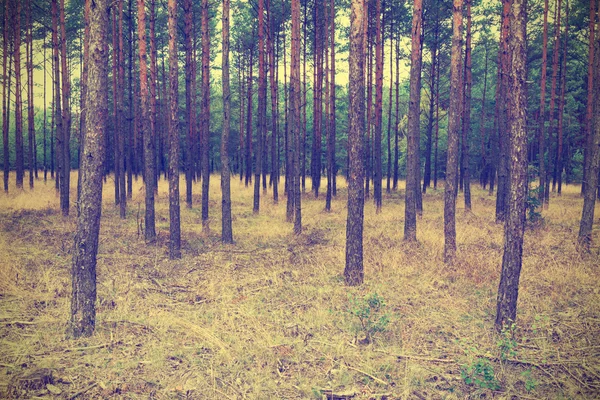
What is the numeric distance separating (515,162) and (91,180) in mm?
6386

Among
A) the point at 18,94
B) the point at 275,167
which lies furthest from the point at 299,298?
the point at 18,94

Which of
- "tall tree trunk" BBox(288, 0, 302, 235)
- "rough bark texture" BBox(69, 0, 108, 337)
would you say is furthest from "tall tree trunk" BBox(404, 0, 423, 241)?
"rough bark texture" BBox(69, 0, 108, 337)

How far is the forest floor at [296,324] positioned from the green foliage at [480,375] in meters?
0.02

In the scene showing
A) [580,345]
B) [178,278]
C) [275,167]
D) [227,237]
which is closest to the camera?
[580,345]

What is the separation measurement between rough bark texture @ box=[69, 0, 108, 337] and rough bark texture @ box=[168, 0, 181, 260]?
162 inches

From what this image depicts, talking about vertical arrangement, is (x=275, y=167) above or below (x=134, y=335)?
above

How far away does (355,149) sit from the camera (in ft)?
25.5

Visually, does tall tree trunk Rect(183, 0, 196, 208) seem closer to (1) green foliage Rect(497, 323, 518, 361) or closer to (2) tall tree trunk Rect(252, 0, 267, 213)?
(2) tall tree trunk Rect(252, 0, 267, 213)

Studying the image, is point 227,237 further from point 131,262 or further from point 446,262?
point 446,262

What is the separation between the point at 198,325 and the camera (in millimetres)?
6234

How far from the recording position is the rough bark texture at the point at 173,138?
978 centimetres

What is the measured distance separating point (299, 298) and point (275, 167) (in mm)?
15443

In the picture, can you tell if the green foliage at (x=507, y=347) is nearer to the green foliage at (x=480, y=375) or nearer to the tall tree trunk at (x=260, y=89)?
the green foliage at (x=480, y=375)

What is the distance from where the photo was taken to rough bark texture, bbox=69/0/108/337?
5.59 m
